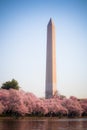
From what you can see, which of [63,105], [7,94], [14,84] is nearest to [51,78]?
[63,105]

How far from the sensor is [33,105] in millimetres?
40969

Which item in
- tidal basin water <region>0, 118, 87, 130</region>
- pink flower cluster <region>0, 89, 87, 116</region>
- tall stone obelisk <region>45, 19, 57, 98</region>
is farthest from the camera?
tall stone obelisk <region>45, 19, 57, 98</region>

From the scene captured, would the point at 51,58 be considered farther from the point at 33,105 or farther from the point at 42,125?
the point at 42,125

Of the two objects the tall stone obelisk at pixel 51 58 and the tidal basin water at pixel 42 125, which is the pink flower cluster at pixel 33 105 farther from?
the tidal basin water at pixel 42 125

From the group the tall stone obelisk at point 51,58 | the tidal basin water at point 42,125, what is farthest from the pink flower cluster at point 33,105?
the tidal basin water at point 42,125

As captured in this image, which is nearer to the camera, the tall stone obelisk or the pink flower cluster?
the pink flower cluster

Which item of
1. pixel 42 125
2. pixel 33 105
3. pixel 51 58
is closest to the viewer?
pixel 42 125

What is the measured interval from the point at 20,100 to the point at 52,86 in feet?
46.7

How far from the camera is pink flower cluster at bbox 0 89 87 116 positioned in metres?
37.1

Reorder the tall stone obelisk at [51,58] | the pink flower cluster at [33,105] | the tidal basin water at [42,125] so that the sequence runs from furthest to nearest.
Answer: the tall stone obelisk at [51,58] < the pink flower cluster at [33,105] < the tidal basin water at [42,125]


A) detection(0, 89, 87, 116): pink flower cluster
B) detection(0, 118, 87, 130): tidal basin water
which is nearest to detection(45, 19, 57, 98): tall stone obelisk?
detection(0, 89, 87, 116): pink flower cluster

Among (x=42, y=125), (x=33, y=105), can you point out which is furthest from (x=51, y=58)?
(x=42, y=125)

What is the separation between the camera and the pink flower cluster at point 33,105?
122ft

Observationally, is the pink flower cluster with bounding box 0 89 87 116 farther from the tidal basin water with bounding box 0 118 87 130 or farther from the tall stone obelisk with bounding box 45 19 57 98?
the tidal basin water with bounding box 0 118 87 130
